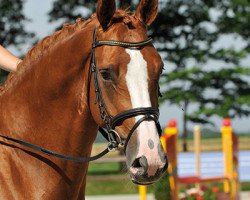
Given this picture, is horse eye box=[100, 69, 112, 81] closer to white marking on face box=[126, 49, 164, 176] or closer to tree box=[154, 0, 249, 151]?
white marking on face box=[126, 49, 164, 176]

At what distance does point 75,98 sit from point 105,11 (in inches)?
18.3

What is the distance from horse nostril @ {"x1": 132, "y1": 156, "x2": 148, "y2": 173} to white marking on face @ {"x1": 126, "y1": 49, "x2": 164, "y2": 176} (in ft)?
0.05

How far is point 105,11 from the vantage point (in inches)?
127

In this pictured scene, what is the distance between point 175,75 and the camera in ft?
72.0

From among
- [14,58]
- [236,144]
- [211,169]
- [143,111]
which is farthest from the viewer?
[211,169]

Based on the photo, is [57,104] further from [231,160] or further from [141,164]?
[231,160]

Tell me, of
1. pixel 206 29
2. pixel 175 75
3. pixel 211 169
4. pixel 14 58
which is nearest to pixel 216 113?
pixel 175 75

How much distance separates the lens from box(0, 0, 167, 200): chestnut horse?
3076 mm

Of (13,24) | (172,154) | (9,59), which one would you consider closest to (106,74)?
(9,59)

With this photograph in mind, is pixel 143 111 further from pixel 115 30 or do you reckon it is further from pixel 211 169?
pixel 211 169

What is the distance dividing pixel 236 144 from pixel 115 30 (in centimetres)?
622

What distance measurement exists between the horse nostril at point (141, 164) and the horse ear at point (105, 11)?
0.72 meters

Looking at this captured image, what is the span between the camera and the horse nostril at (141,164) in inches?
115

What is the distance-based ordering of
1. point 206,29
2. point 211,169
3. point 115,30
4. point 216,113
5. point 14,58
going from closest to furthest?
point 115,30
point 14,58
point 211,169
point 216,113
point 206,29
